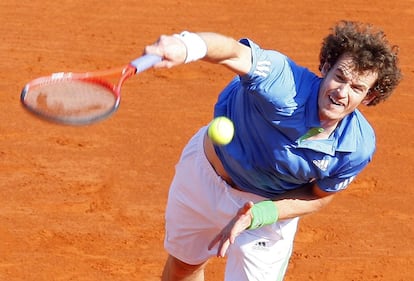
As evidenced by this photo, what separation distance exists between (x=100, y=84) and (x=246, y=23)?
592 cm

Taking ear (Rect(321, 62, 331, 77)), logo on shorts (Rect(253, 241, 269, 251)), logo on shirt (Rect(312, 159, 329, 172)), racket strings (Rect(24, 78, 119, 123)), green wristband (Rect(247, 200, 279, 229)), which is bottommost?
logo on shorts (Rect(253, 241, 269, 251))

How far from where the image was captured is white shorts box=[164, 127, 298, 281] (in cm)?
504

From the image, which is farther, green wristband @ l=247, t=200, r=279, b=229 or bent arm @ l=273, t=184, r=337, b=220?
bent arm @ l=273, t=184, r=337, b=220

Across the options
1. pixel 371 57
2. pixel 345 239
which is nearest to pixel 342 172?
pixel 371 57

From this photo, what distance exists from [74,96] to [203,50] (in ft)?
2.47

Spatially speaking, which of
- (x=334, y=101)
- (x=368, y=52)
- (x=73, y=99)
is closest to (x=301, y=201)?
(x=334, y=101)

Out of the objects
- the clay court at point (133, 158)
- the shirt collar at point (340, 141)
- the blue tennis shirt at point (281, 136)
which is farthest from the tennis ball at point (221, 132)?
the clay court at point (133, 158)

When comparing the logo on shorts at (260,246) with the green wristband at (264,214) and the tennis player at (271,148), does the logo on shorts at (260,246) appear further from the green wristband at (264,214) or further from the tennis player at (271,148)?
the green wristband at (264,214)

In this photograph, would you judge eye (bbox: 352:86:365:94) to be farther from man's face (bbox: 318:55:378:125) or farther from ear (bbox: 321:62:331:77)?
ear (bbox: 321:62:331:77)

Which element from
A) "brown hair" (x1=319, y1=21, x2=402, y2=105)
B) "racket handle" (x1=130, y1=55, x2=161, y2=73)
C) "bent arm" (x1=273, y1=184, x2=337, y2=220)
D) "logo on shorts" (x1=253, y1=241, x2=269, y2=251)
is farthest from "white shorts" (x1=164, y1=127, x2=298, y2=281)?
"racket handle" (x1=130, y1=55, x2=161, y2=73)

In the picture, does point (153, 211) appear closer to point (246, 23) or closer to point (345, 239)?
point (345, 239)

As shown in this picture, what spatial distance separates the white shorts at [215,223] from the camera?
5.04 m

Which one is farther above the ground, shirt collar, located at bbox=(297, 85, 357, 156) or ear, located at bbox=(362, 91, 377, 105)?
ear, located at bbox=(362, 91, 377, 105)

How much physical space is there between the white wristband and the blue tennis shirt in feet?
1.24
